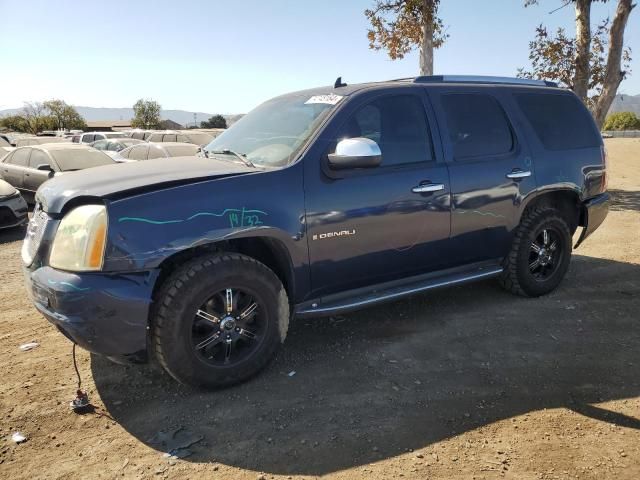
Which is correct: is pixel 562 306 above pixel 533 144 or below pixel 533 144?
below

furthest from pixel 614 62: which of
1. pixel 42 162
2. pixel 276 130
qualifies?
pixel 42 162

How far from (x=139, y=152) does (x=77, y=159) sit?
3247mm

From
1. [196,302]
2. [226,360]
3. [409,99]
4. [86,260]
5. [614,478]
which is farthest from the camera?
[409,99]

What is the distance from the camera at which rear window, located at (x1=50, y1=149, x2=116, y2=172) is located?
10.8 metres

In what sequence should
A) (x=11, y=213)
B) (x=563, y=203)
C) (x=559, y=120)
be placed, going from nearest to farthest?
1. (x=559, y=120)
2. (x=563, y=203)
3. (x=11, y=213)

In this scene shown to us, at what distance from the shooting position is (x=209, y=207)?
3.09 metres

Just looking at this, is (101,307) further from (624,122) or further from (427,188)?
(624,122)

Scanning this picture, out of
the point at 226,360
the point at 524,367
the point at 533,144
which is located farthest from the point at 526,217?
the point at 226,360

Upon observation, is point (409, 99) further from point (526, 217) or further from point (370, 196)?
point (526, 217)

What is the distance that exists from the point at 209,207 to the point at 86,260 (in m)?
0.75

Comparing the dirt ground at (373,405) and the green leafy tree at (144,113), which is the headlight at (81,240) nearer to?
the dirt ground at (373,405)

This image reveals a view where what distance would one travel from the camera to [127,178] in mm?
3229

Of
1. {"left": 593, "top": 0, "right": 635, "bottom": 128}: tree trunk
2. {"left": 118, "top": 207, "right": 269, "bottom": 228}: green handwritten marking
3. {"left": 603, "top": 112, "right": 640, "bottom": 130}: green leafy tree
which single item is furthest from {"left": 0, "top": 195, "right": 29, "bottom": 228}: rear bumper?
{"left": 603, "top": 112, "right": 640, "bottom": 130}: green leafy tree

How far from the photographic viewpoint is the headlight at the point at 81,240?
2.87m
